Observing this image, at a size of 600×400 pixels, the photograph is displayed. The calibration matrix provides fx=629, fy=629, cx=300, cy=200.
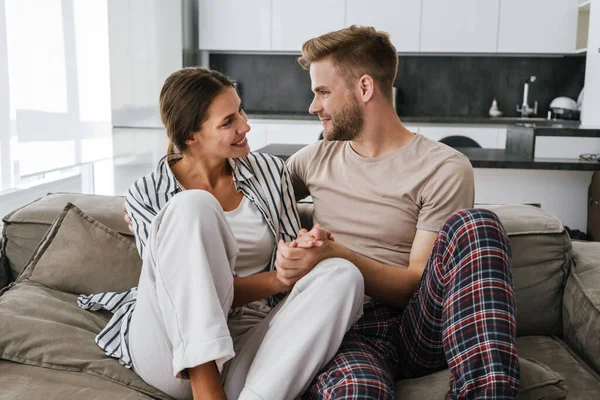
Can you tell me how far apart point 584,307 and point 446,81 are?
14.0ft

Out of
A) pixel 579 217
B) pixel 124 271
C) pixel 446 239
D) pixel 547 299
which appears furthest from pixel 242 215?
pixel 579 217

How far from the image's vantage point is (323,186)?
1.81 meters

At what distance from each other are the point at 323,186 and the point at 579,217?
6.38 feet

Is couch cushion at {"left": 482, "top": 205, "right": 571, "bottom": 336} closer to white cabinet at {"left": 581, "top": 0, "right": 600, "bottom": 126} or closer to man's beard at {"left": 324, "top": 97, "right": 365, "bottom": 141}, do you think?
man's beard at {"left": 324, "top": 97, "right": 365, "bottom": 141}

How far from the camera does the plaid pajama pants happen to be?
1170 mm

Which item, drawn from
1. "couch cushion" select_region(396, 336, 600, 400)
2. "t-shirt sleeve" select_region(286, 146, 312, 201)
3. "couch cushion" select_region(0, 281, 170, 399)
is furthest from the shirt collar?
"couch cushion" select_region(396, 336, 600, 400)

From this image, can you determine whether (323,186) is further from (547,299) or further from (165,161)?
(547,299)

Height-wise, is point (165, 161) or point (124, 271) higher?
point (165, 161)

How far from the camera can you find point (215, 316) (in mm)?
1250

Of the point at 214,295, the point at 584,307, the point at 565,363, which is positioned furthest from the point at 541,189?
the point at 214,295

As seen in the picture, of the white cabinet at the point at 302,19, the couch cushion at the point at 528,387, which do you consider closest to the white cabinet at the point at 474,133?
the white cabinet at the point at 302,19

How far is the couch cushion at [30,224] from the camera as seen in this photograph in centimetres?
191

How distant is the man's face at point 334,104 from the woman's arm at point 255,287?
530 mm

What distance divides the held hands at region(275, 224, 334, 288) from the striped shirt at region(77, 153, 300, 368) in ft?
0.75
